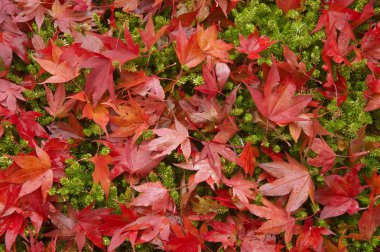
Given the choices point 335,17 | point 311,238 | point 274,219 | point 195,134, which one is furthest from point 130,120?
point 335,17

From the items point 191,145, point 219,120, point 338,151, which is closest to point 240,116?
point 219,120

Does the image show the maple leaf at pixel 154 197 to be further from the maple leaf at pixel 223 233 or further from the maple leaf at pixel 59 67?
the maple leaf at pixel 59 67

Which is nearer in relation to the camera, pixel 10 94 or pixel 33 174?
pixel 33 174

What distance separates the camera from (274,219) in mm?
1314

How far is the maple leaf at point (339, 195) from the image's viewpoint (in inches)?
51.9

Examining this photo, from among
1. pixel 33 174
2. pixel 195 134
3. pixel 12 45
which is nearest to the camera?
pixel 33 174

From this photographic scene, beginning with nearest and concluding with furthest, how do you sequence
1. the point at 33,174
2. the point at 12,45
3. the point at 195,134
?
the point at 33,174 → the point at 195,134 → the point at 12,45

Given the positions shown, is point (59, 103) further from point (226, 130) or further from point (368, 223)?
point (368, 223)

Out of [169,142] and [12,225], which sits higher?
[169,142]

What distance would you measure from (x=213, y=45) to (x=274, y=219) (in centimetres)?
61

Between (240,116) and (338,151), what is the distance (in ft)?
1.17

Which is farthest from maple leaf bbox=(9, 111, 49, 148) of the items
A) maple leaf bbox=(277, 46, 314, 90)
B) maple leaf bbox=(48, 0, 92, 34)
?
maple leaf bbox=(277, 46, 314, 90)

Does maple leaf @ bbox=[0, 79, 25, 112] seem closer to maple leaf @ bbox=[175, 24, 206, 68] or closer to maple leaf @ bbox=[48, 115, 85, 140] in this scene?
maple leaf @ bbox=[48, 115, 85, 140]

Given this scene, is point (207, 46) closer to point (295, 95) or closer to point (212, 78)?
point (212, 78)
